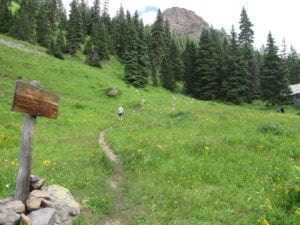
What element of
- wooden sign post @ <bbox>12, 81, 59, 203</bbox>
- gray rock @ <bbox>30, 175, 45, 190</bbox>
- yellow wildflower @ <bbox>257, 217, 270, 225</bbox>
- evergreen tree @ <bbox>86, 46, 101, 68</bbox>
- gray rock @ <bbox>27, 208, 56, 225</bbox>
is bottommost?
yellow wildflower @ <bbox>257, 217, 270, 225</bbox>

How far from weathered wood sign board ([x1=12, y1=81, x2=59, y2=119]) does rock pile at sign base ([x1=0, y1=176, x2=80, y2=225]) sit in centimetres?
229

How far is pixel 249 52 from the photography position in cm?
8431

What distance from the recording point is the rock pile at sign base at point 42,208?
9.48 metres

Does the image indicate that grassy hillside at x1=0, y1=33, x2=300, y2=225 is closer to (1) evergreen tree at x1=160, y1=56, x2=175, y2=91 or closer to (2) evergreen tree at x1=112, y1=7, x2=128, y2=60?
(1) evergreen tree at x1=160, y1=56, x2=175, y2=91

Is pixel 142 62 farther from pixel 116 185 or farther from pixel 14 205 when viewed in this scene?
pixel 14 205

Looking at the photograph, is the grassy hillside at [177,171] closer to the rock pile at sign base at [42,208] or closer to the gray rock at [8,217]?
the rock pile at sign base at [42,208]

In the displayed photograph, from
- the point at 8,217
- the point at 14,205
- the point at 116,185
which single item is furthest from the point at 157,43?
the point at 8,217

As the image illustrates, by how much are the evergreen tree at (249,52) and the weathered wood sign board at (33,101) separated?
6949cm

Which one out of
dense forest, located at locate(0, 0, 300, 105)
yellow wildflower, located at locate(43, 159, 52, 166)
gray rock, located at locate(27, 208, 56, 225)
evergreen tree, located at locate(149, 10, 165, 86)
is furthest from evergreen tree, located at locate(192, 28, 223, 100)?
gray rock, located at locate(27, 208, 56, 225)

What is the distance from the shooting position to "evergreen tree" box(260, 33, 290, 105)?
73.0 meters

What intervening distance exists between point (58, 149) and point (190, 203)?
11110 mm

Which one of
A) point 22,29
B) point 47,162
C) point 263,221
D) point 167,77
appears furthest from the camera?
point 167,77

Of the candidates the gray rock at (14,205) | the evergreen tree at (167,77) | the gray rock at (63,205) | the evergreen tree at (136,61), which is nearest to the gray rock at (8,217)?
the gray rock at (14,205)

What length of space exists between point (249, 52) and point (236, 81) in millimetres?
14050
